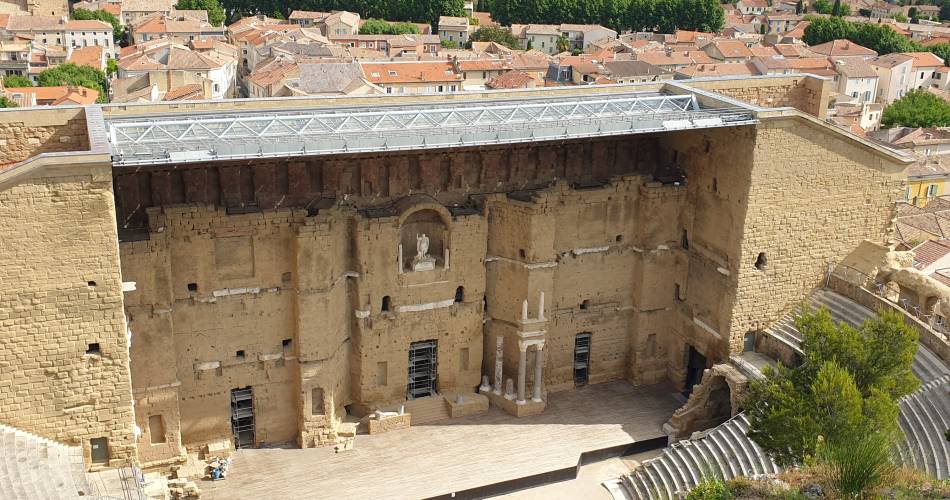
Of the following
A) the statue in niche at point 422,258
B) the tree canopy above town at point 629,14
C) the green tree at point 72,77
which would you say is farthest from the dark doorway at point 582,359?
the tree canopy above town at point 629,14

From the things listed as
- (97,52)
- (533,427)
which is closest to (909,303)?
(533,427)

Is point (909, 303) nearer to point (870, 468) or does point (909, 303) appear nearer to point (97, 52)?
point (870, 468)

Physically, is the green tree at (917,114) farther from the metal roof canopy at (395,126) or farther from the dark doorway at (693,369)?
the metal roof canopy at (395,126)

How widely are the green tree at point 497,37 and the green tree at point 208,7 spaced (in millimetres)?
29090

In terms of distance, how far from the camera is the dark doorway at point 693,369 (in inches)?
1261

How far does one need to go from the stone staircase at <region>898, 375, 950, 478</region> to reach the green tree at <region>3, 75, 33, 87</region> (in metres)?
68.2

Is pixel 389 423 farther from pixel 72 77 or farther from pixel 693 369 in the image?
pixel 72 77

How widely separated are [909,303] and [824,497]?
11655 mm

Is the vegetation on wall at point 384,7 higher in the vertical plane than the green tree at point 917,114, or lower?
higher

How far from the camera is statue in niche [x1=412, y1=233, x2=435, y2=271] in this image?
95.3ft

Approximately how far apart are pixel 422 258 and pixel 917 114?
5588 centimetres

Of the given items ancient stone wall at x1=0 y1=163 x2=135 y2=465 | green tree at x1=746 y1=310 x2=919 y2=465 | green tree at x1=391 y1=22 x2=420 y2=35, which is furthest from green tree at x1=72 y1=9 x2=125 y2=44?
green tree at x1=746 y1=310 x2=919 y2=465

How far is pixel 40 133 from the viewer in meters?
25.4

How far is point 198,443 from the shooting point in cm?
2775
